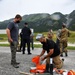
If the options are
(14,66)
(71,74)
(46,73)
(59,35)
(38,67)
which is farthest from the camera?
(59,35)

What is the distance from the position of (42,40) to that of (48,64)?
1068 mm

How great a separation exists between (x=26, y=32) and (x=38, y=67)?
7.25 m

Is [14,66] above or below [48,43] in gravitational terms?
below

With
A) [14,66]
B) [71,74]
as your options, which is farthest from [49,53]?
[14,66]

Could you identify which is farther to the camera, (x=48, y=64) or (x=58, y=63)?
(x=58, y=63)

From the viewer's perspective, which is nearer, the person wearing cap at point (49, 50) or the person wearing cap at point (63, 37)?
the person wearing cap at point (49, 50)

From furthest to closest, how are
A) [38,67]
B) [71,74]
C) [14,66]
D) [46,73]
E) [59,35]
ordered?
[59,35] → [14,66] → [38,67] → [46,73] → [71,74]

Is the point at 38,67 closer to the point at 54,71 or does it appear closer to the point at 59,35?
the point at 54,71

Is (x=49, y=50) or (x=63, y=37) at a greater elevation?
(x=49, y=50)

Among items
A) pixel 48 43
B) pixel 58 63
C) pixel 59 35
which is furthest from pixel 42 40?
pixel 59 35

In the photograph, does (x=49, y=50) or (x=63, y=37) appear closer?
(x=49, y=50)

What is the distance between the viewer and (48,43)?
11.7 metres

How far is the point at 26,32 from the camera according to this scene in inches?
770

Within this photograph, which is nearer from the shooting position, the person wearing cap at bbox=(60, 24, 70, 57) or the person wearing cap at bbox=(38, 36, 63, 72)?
the person wearing cap at bbox=(38, 36, 63, 72)
